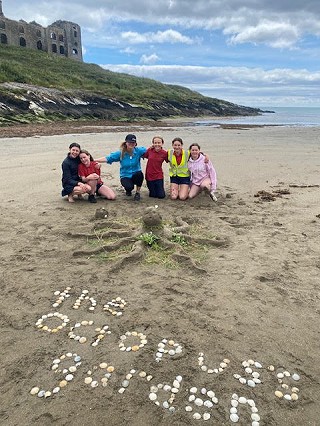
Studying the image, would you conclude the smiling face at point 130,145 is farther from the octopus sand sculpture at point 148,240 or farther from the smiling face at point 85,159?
the octopus sand sculpture at point 148,240

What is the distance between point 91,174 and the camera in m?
9.37

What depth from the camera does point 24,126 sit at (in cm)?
2884

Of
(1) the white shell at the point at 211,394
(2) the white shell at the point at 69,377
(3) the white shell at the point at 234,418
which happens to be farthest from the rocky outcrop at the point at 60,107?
(3) the white shell at the point at 234,418

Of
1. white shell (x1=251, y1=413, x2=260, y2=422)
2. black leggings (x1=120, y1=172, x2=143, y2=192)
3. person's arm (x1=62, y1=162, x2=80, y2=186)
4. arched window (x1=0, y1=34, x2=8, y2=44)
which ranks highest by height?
arched window (x1=0, y1=34, x2=8, y2=44)

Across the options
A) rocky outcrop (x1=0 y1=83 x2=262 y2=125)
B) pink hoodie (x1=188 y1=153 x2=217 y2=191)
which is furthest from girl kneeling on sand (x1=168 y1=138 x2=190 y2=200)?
rocky outcrop (x1=0 y1=83 x2=262 y2=125)

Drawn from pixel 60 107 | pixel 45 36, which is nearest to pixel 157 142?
pixel 60 107

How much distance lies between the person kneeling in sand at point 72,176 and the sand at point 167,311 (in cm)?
37

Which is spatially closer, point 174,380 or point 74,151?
point 174,380

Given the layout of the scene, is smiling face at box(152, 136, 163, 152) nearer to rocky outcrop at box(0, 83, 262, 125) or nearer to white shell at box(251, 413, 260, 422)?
white shell at box(251, 413, 260, 422)

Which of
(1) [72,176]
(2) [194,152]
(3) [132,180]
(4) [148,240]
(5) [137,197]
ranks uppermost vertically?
(2) [194,152]

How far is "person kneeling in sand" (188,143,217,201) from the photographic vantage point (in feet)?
31.7

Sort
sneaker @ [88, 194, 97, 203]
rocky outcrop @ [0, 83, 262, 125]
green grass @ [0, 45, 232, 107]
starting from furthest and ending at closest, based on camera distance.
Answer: green grass @ [0, 45, 232, 107], rocky outcrop @ [0, 83, 262, 125], sneaker @ [88, 194, 97, 203]

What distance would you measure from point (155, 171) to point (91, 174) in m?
1.71

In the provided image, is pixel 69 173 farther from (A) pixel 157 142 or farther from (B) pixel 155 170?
(A) pixel 157 142
